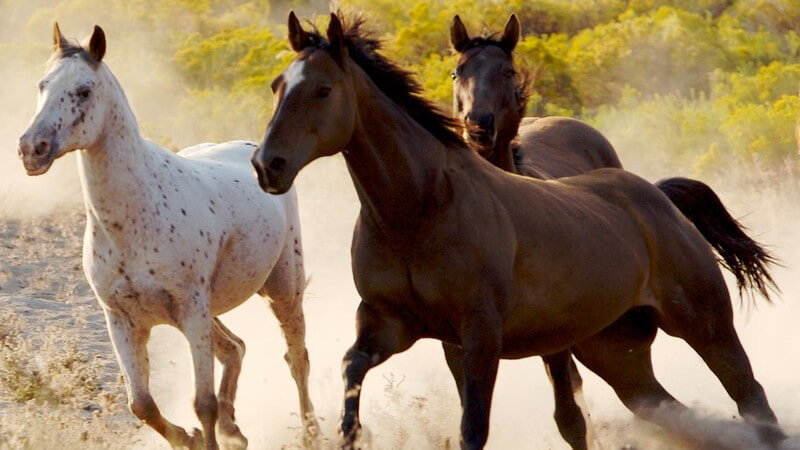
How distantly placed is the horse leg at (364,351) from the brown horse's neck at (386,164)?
0.36 m

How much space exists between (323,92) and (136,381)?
211cm

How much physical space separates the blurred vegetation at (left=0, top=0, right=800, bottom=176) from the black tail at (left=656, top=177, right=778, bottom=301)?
8.21 m

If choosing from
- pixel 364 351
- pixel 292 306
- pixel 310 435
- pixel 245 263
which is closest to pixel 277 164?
pixel 364 351

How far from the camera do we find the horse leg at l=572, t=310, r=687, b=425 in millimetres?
6477

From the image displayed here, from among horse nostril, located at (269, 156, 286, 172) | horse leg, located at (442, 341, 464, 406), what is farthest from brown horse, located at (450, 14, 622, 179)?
horse nostril, located at (269, 156, 286, 172)

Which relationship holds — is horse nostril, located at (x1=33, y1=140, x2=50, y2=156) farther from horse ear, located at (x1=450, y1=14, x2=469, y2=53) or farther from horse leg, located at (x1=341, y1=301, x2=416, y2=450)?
horse ear, located at (x1=450, y1=14, x2=469, y2=53)

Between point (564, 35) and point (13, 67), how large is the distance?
29.4 ft

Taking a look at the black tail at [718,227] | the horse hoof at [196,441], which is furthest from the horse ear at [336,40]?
the black tail at [718,227]

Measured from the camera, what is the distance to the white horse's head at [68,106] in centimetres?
578

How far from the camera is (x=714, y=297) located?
617 cm

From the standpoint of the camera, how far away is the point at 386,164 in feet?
17.1

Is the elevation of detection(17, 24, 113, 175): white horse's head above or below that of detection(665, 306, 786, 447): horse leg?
above

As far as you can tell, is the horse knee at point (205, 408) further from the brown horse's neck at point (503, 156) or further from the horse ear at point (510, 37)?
the horse ear at point (510, 37)

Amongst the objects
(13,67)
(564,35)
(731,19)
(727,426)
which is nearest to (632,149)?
(564,35)
